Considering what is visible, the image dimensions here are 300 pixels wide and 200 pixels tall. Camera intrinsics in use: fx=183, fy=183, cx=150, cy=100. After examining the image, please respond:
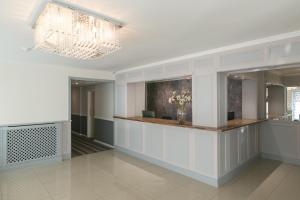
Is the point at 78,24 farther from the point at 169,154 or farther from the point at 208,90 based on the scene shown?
the point at 169,154

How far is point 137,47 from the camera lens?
3.11 m

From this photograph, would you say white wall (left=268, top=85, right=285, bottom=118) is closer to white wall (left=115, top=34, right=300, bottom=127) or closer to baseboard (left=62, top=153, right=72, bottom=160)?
white wall (left=115, top=34, right=300, bottom=127)

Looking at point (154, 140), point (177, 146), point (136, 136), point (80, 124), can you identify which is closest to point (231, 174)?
point (177, 146)

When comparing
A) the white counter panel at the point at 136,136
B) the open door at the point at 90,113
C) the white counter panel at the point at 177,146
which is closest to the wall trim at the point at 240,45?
the white counter panel at the point at 177,146

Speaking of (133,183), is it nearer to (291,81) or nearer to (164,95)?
(164,95)

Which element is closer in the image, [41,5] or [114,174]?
[41,5]

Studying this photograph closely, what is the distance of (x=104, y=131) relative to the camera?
621 cm

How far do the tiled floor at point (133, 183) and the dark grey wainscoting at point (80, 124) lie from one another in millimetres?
3451

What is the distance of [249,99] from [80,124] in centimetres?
666

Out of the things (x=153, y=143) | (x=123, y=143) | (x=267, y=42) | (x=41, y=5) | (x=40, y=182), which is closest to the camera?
(x=41, y=5)

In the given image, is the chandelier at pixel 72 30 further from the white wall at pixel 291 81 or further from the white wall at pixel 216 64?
the white wall at pixel 291 81

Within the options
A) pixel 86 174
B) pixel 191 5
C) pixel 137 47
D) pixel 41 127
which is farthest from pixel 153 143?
pixel 191 5

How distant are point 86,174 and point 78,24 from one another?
3002mm

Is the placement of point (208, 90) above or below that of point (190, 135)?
above
